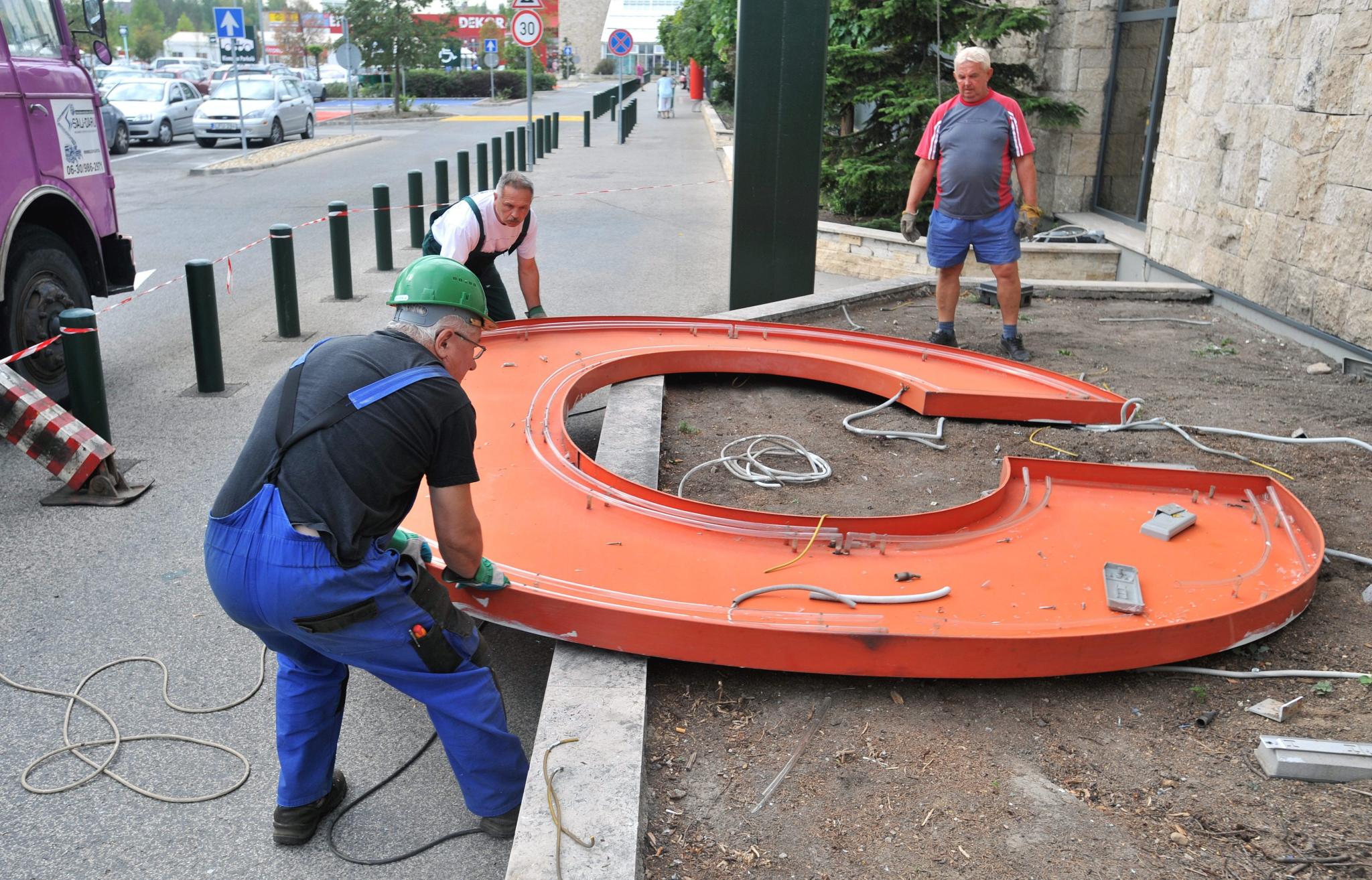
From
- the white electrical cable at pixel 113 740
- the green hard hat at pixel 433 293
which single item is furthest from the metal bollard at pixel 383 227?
the green hard hat at pixel 433 293

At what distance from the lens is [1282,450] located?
578cm

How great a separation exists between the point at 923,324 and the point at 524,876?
6.84 metres

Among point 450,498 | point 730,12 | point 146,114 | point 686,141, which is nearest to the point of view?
point 450,498

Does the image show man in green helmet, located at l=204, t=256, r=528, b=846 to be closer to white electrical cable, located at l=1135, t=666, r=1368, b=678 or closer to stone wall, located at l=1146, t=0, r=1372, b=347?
white electrical cable, located at l=1135, t=666, r=1368, b=678

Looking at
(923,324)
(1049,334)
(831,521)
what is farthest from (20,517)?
(1049,334)

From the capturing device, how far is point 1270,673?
362cm

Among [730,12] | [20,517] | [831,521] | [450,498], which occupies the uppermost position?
[730,12]

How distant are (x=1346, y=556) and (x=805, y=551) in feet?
7.44

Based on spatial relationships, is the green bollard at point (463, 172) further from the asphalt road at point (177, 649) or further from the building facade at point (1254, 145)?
the building facade at point (1254, 145)

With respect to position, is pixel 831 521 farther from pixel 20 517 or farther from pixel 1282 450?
pixel 20 517

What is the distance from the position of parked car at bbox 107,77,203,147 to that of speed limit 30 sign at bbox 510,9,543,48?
10690 mm

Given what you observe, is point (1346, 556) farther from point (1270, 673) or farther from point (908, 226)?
point (908, 226)

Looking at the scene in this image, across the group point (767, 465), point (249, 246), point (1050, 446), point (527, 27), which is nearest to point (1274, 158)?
point (1050, 446)

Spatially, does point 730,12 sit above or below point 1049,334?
above
